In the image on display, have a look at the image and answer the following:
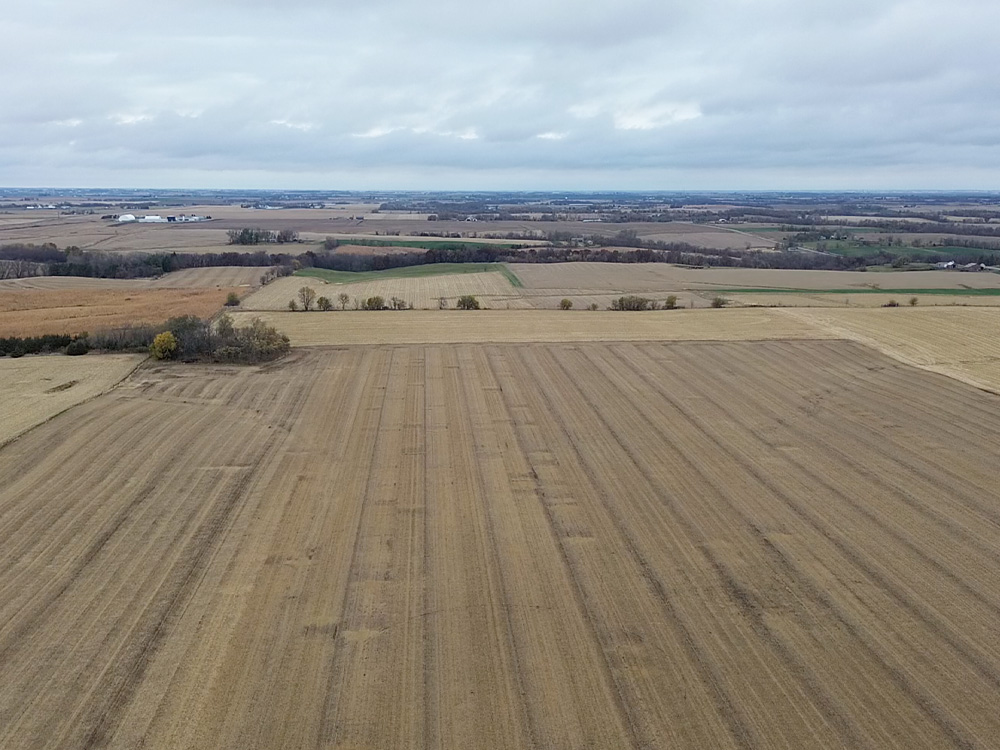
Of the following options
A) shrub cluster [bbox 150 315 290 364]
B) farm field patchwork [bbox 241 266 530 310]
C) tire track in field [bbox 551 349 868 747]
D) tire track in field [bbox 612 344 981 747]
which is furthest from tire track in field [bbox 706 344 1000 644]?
farm field patchwork [bbox 241 266 530 310]

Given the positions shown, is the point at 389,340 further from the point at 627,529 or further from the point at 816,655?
the point at 816,655

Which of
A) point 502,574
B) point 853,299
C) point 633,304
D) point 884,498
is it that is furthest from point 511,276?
point 502,574

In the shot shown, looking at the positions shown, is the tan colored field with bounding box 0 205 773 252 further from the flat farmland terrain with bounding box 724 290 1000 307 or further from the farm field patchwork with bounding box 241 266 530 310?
the flat farmland terrain with bounding box 724 290 1000 307

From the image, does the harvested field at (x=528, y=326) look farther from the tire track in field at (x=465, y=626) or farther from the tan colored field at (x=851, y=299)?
the tire track in field at (x=465, y=626)

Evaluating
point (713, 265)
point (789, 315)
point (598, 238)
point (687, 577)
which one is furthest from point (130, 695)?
point (598, 238)

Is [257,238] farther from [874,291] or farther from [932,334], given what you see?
[932,334]

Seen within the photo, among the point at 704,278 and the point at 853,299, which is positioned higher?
the point at 704,278
